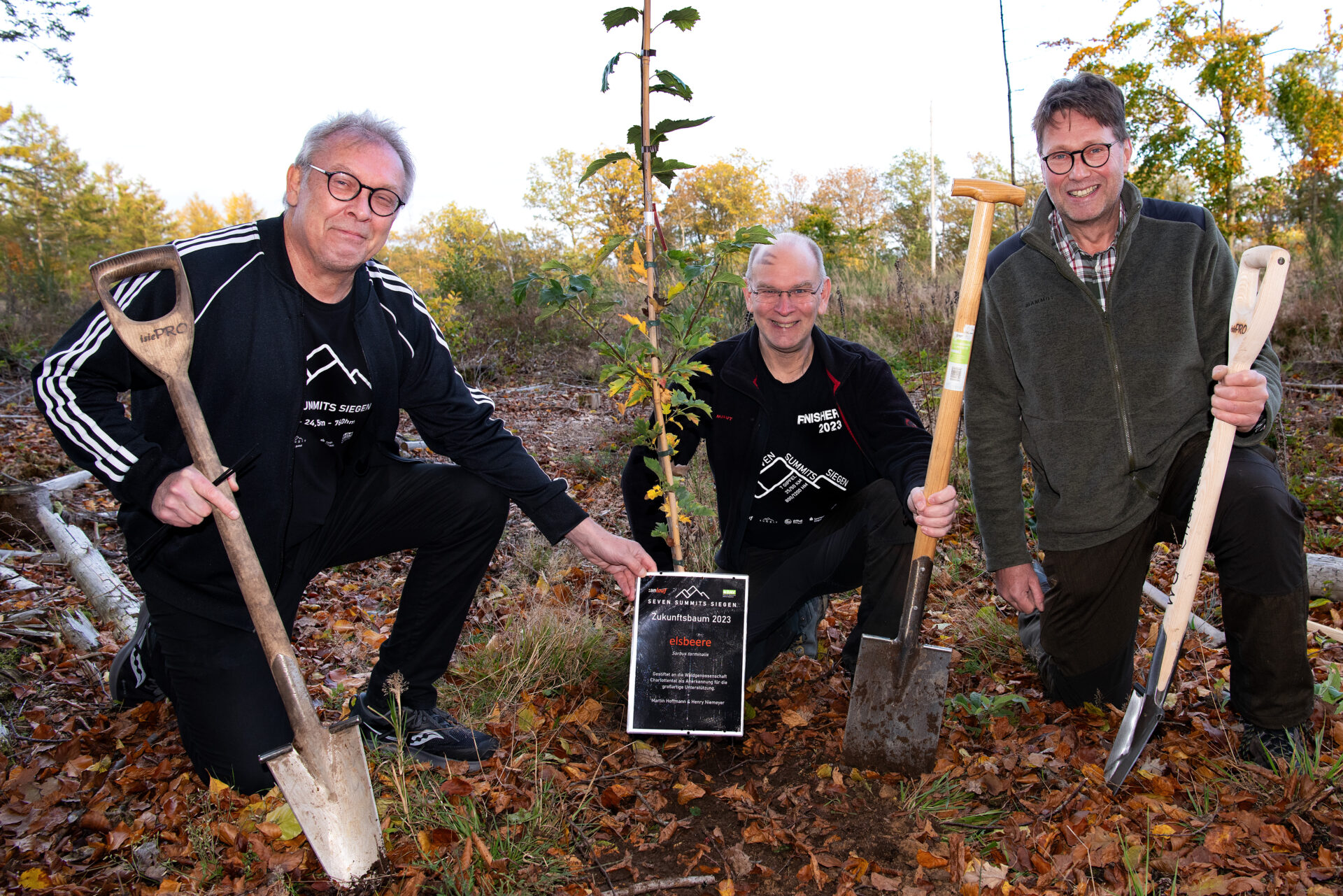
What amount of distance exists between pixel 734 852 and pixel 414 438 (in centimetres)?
537

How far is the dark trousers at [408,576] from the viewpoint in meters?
2.58

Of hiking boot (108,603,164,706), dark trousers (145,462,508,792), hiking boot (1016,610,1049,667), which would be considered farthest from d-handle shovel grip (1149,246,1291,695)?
hiking boot (108,603,164,706)

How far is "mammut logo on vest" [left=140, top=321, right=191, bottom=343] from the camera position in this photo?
2127 mm

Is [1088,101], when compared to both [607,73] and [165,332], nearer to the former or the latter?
[607,73]

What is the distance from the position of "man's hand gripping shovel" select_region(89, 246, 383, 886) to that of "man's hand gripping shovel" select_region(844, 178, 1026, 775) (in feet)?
4.95

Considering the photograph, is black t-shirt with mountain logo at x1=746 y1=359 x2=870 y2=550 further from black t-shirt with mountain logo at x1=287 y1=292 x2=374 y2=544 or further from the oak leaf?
black t-shirt with mountain logo at x1=287 y1=292 x2=374 y2=544

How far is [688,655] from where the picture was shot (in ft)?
9.27

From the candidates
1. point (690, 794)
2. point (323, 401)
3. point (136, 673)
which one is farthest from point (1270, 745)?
point (136, 673)

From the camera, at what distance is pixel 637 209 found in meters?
2.91

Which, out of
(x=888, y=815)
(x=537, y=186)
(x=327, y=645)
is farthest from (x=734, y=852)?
(x=537, y=186)

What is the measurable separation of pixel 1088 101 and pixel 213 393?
9.81 feet

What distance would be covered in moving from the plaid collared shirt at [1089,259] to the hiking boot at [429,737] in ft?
8.66

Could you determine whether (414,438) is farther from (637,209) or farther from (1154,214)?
(1154,214)

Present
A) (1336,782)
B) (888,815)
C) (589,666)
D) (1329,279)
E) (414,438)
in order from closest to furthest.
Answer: (1336,782) → (888,815) → (589,666) → (414,438) → (1329,279)
